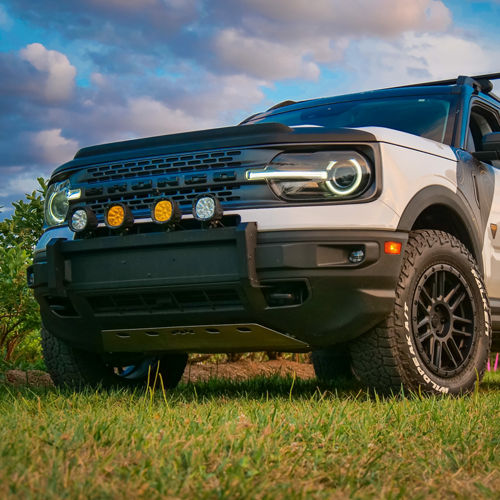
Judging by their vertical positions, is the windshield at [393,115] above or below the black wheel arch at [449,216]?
above

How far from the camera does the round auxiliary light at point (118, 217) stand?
4148 mm

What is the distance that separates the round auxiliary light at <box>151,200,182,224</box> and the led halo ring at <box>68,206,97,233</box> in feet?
1.29

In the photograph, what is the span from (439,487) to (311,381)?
13.9ft

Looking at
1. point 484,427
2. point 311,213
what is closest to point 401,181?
point 311,213

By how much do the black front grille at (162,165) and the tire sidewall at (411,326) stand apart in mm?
1081

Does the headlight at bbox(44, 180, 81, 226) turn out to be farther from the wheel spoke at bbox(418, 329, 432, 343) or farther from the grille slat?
the wheel spoke at bbox(418, 329, 432, 343)

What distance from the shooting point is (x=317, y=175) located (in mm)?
3984

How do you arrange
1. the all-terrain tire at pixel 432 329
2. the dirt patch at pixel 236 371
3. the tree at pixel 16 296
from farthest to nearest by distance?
the tree at pixel 16 296, the dirt patch at pixel 236 371, the all-terrain tire at pixel 432 329

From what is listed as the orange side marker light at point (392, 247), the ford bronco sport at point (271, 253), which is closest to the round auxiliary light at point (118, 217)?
the ford bronco sport at point (271, 253)

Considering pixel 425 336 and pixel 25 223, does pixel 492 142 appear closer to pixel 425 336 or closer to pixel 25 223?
pixel 425 336

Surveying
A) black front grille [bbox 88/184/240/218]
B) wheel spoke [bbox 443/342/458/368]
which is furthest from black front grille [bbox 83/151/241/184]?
wheel spoke [bbox 443/342/458/368]

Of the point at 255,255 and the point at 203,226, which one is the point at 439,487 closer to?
the point at 255,255

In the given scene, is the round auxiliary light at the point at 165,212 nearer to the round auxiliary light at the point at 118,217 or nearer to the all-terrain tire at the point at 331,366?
the round auxiliary light at the point at 118,217

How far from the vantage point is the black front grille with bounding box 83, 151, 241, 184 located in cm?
409
